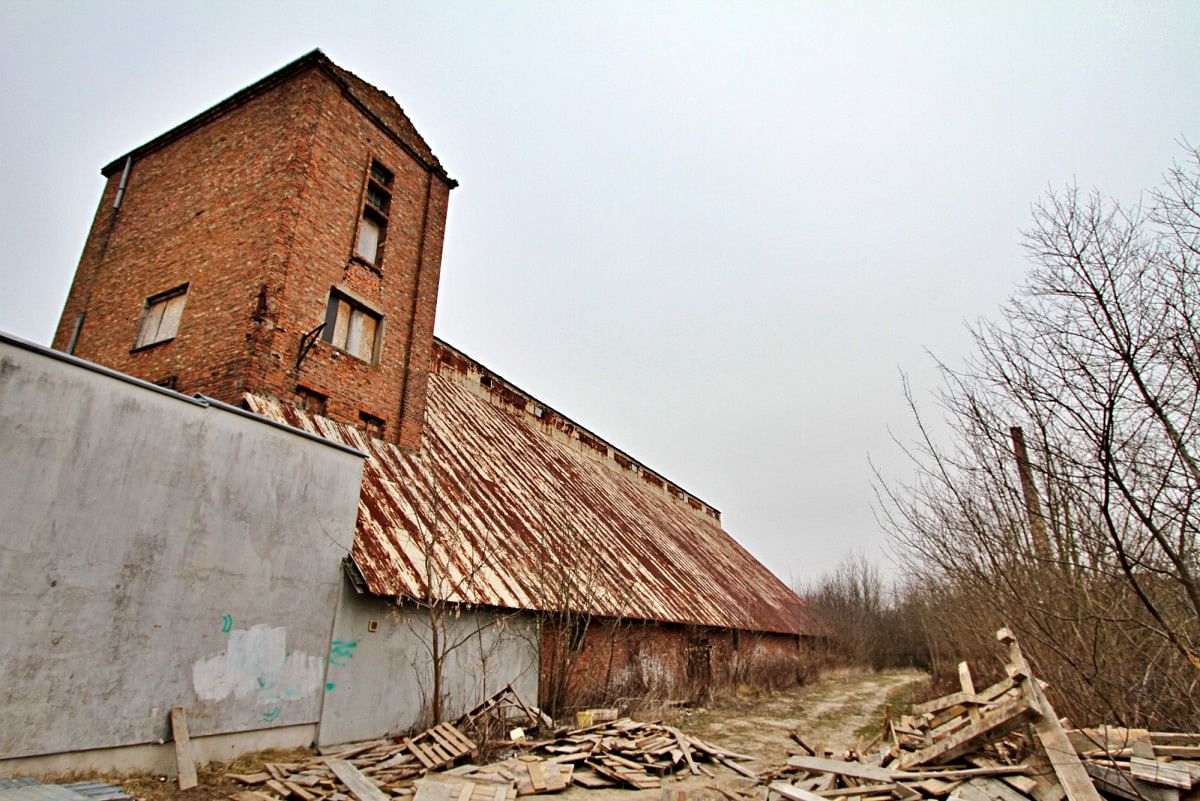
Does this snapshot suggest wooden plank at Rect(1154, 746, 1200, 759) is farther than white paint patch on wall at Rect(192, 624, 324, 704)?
No

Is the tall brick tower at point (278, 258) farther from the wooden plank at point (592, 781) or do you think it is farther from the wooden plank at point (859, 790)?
the wooden plank at point (859, 790)

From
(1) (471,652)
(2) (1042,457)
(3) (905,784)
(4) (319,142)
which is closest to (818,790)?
(3) (905,784)

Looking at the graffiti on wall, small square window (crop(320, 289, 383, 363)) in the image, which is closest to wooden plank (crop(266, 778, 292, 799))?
the graffiti on wall

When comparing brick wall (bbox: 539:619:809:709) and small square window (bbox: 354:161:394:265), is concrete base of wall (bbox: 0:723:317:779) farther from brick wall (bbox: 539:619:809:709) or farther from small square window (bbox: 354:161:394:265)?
small square window (bbox: 354:161:394:265)

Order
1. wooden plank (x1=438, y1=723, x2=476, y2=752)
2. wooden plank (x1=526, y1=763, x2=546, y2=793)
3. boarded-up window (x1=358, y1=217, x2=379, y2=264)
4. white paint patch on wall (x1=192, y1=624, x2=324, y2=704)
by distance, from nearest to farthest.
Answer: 1. white paint patch on wall (x1=192, y1=624, x2=324, y2=704)
2. wooden plank (x1=526, y1=763, x2=546, y2=793)
3. wooden plank (x1=438, y1=723, x2=476, y2=752)
4. boarded-up window (x1=358, y1=217, x2=379, y2=264)

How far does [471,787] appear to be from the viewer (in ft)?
23.2

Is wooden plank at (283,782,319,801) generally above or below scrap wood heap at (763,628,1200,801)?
below

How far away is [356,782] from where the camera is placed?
725 centimetres

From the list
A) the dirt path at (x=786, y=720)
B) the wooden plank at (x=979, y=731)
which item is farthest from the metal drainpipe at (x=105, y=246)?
the wooden plank at (x=979, y=731)

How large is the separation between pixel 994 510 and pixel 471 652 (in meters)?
8.66

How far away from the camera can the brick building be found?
1125cm

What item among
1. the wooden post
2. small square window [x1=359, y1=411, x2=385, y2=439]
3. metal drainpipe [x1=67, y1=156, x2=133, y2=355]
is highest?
metal drainpipe [x1=67, y1=156, x2=133, y2=355]

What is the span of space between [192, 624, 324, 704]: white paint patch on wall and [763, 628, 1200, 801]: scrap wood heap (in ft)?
18.6

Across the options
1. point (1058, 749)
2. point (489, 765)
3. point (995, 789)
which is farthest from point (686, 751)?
point (1058, 749)
